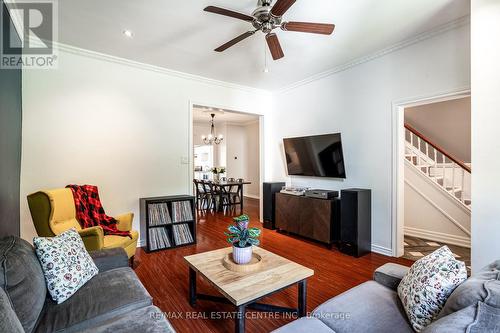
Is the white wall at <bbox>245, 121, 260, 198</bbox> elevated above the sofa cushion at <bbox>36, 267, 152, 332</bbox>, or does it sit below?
above

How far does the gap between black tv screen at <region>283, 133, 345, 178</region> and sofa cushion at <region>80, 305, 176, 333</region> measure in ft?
10.5

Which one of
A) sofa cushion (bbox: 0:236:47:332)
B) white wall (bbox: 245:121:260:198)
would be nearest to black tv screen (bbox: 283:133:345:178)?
sofa cushion (bbox: 0:236:47:332)

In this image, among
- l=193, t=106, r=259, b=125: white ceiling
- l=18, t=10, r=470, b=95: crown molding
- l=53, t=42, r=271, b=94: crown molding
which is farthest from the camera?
l=193, t=106, r=259, b=125: white ceiling

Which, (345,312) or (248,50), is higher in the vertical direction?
(248,50)

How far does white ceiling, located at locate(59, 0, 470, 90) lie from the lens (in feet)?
7.70

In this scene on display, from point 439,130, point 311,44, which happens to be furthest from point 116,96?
point 439,130

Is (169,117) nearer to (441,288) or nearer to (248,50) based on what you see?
(248,50)

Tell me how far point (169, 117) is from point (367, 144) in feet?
10.2

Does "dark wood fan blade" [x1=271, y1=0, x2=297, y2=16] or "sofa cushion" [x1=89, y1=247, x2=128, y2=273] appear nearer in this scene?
"dark wood fan blade" [x1=271, y1=0, x2=297, y2=16]

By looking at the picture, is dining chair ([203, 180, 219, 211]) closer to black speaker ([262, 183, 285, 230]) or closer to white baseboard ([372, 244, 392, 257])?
black speaker ([262, 183, 285, 230])

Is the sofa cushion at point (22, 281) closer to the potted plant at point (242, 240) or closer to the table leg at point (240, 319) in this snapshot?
the table leg at point (240, 319)

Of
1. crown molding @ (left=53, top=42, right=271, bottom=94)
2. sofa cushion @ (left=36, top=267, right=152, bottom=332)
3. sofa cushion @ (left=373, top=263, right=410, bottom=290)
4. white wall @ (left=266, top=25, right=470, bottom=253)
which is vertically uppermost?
crown molding @ (left=53, top=42, right=271, bottom=94)

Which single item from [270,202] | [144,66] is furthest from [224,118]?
[144,66]

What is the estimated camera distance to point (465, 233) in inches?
143
